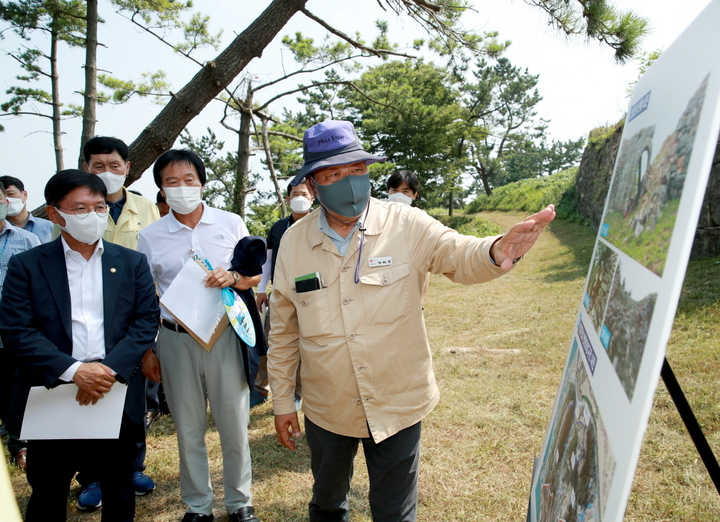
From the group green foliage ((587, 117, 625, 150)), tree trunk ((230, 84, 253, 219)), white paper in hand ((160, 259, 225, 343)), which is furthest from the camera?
green foliage ((587, 117, 625, 150))

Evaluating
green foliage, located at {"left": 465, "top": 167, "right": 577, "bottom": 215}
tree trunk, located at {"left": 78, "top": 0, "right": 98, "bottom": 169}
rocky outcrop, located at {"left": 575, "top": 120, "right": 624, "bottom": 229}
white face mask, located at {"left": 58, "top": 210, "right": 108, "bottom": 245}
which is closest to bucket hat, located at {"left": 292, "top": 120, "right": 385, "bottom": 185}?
white face mask, located at {"left": 58, "top": 210, "right": 108, "bottom": 245}

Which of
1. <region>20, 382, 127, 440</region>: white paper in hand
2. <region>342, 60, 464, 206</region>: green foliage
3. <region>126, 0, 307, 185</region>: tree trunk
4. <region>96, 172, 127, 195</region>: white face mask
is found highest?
<region>342, 60, 464, 206</region>: green foliage

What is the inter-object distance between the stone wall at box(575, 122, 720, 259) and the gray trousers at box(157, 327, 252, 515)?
5.30m

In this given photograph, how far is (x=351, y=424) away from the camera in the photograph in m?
1.91

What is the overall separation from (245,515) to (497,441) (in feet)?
5.67

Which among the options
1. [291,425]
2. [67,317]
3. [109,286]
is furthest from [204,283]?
[291,425]

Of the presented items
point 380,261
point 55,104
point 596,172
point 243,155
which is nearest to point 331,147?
point 380,261

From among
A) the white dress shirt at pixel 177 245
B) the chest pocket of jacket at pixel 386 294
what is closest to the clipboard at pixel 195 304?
the white dress shirt at pixel 177 245

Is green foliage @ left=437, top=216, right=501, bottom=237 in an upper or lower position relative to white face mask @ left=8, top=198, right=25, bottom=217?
lower

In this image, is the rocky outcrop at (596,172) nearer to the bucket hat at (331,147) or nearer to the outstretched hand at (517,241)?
the bucket hat at (331,147)

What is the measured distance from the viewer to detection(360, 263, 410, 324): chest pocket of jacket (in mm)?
1868

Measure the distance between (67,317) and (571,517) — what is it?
2.04 metres

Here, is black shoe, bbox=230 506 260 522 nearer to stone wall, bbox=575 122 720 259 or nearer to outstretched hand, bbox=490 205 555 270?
outstretched hand, bbox=490 205 555 270

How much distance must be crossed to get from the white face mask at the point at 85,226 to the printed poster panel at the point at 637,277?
1997 millimetres
